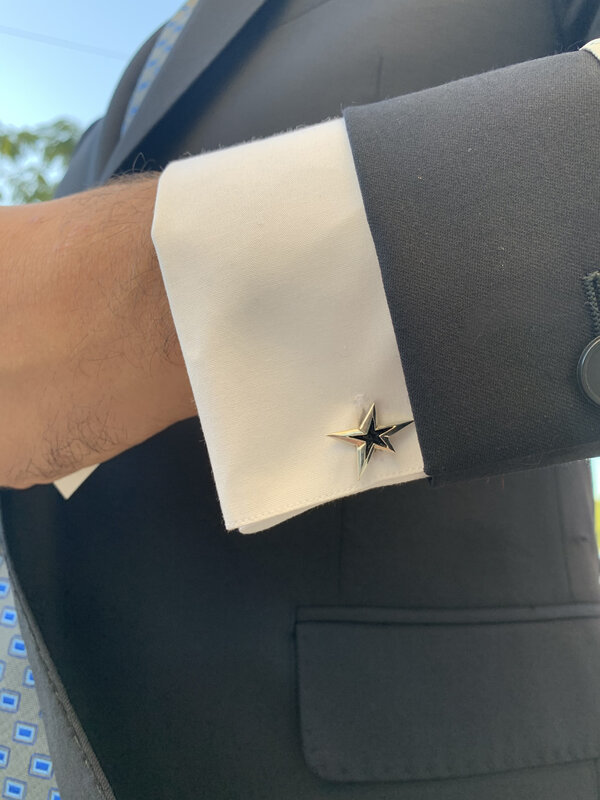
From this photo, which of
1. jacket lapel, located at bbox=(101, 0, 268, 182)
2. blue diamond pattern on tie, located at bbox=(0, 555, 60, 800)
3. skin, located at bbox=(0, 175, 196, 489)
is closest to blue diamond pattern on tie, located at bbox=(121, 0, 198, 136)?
jacket lapel, located at bbox=(101, 0, 268, 182)

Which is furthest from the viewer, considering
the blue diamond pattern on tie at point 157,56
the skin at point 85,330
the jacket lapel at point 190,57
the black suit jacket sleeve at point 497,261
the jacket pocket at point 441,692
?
the blue diamond pattern on tie at point 157,56

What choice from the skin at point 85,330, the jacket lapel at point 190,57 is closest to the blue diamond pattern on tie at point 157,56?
the jacket lapel at point 190,57

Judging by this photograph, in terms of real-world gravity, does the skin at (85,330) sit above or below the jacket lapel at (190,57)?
below

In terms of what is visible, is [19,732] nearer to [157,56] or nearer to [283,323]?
[283,323]

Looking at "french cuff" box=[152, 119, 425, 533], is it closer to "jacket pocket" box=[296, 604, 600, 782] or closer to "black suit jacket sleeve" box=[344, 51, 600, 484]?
"black suit jacket sleeve" box=[344, 51, 600, 484]

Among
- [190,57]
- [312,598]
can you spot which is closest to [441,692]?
[312,598]

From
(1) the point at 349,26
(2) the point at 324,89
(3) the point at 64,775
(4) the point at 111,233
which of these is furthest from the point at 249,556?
(1) the point at 349,26

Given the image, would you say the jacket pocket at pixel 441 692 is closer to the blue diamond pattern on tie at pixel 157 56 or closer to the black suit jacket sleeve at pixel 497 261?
the black suit jacket sleeve at pixel 497 261
